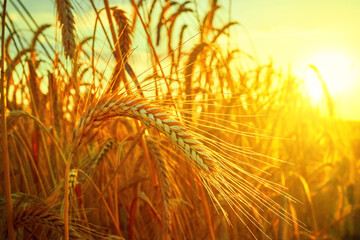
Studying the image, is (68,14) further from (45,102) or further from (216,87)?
(45,102)

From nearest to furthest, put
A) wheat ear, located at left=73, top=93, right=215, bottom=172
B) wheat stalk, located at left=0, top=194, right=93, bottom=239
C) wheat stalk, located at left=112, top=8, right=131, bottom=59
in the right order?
wheat ear, located at left=73, top=93, right=215, bottom=172 → wheat stalk, located at left=0, top=194, right=93, bottom=239 → wheat stalk, located at left=112, top=8, right=131, bottom=59

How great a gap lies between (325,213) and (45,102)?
2431 millimetres

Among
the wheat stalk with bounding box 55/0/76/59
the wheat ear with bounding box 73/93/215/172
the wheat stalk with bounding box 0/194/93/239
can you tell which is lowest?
the wheat stalk with bounding box 0/194/93/239

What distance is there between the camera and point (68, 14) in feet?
4.85

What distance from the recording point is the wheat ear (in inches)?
36.0

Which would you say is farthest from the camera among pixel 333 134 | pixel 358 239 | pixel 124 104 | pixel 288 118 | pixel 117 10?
pixel 333 134

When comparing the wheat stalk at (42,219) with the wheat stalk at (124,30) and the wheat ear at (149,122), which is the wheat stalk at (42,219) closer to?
the wheat ear at (149,122)

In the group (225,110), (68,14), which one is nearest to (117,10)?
(68,14)

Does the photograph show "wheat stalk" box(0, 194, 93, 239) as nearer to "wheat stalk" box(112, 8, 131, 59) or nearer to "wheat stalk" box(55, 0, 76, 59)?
"wheat stalk" box(55, 0, 76, 59)

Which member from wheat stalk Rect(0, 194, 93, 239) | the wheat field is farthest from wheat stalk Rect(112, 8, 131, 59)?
wheat stalk Rect(0, 194, 93, 239)

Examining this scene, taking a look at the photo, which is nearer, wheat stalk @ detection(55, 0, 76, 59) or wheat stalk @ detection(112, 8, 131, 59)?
wheat stalk @ detection(55, 0, 76, 59)

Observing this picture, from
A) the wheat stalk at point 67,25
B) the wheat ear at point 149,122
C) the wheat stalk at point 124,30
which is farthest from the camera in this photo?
the wheat stalk at point 124,30

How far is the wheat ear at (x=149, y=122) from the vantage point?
36.0 inches

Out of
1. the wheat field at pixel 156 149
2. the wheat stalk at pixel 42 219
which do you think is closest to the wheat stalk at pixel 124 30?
the wheat field at pixel 156 149
